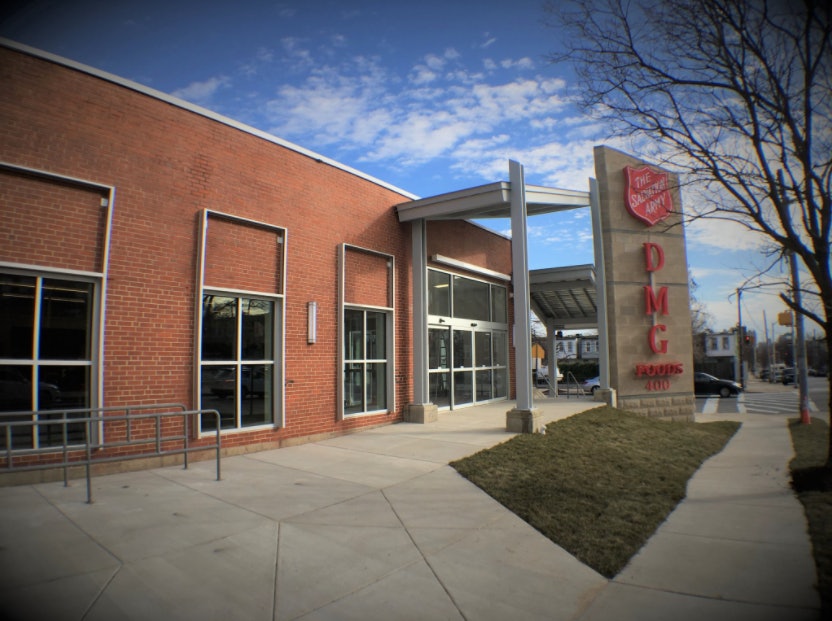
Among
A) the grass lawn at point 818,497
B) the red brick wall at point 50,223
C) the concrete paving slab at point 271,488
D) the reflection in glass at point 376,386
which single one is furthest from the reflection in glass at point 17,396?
the grass lawn at point 818,497

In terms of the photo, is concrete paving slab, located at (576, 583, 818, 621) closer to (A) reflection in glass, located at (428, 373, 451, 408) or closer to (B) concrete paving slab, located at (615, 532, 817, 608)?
(B) concrete paving slab, located at (615, 532, 817, 608)

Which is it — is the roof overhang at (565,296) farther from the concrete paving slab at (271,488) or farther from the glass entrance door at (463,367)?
the concrete paving slab at (271,488)

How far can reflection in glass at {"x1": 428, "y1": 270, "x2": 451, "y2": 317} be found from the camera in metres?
13.0

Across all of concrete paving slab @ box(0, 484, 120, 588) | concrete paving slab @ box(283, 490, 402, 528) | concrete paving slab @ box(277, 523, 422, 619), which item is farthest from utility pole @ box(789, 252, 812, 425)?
concrete paving slab @ box(0, 484, 120, 588)

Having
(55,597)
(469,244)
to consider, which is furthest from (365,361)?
(55,597)

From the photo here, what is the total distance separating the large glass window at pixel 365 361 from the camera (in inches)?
414

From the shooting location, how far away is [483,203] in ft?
35.2

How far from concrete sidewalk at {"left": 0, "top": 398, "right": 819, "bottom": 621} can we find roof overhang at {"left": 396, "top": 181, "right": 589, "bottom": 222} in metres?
6.14

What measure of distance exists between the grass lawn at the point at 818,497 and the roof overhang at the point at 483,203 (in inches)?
270

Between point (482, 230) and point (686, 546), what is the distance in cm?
1158

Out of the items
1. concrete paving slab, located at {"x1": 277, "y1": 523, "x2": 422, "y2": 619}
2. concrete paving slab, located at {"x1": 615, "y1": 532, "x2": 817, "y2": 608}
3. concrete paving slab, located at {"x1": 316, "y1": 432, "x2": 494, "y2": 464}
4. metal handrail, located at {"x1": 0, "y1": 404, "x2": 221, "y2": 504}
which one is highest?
metal handrail, located at {"x1": 0, "y1": 404, "x2": 221, "y2": 504}

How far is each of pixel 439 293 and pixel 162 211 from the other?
7451 millimetres

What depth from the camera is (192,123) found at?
7977 millimetres

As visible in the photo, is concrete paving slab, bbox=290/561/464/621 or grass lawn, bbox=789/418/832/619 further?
grass lawn, bbox=789/418/832/619
